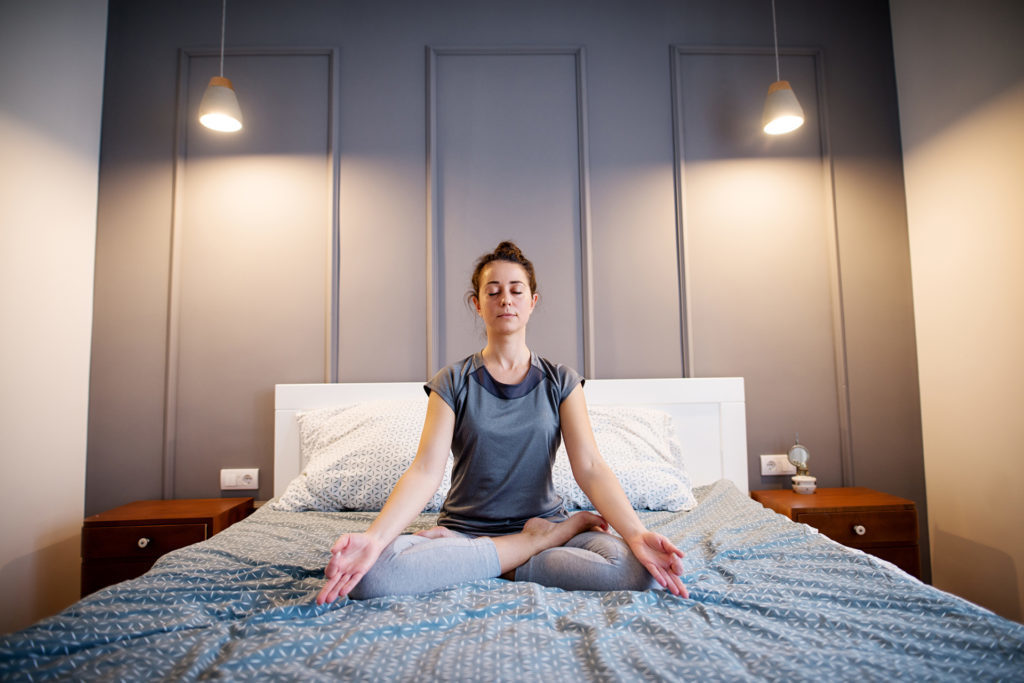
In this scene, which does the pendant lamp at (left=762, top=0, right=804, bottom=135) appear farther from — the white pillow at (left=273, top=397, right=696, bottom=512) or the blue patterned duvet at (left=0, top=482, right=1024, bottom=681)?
the blue patterned duvet at (left=0, top=482, right=1024, bottom=681)

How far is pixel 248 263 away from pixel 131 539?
118cm

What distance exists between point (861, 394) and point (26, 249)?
351 centimetres

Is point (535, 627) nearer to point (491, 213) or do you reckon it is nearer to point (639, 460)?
point (639, 460)

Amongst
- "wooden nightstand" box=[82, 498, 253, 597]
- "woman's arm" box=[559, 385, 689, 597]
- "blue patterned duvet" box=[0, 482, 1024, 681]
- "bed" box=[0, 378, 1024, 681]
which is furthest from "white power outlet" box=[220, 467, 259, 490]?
"woman's arm" box=[559, 385, 689, 597]

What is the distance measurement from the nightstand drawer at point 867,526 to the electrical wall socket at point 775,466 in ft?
1.27

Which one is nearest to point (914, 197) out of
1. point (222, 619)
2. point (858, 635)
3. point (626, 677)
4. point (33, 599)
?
point (858, 635)

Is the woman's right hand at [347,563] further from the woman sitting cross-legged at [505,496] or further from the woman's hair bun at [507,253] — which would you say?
the woman's hair bun at [507,253]

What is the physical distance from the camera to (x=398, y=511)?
44.5 inches

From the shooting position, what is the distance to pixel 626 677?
2.39 ft

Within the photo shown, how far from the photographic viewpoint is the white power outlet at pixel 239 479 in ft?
7.45

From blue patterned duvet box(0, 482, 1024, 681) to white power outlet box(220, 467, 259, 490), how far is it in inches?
43.3

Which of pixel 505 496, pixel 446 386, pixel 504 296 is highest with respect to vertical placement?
pixel 504 296

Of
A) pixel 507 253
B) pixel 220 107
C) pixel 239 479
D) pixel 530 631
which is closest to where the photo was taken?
pixel 530 631

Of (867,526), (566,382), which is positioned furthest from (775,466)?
(566,382)
